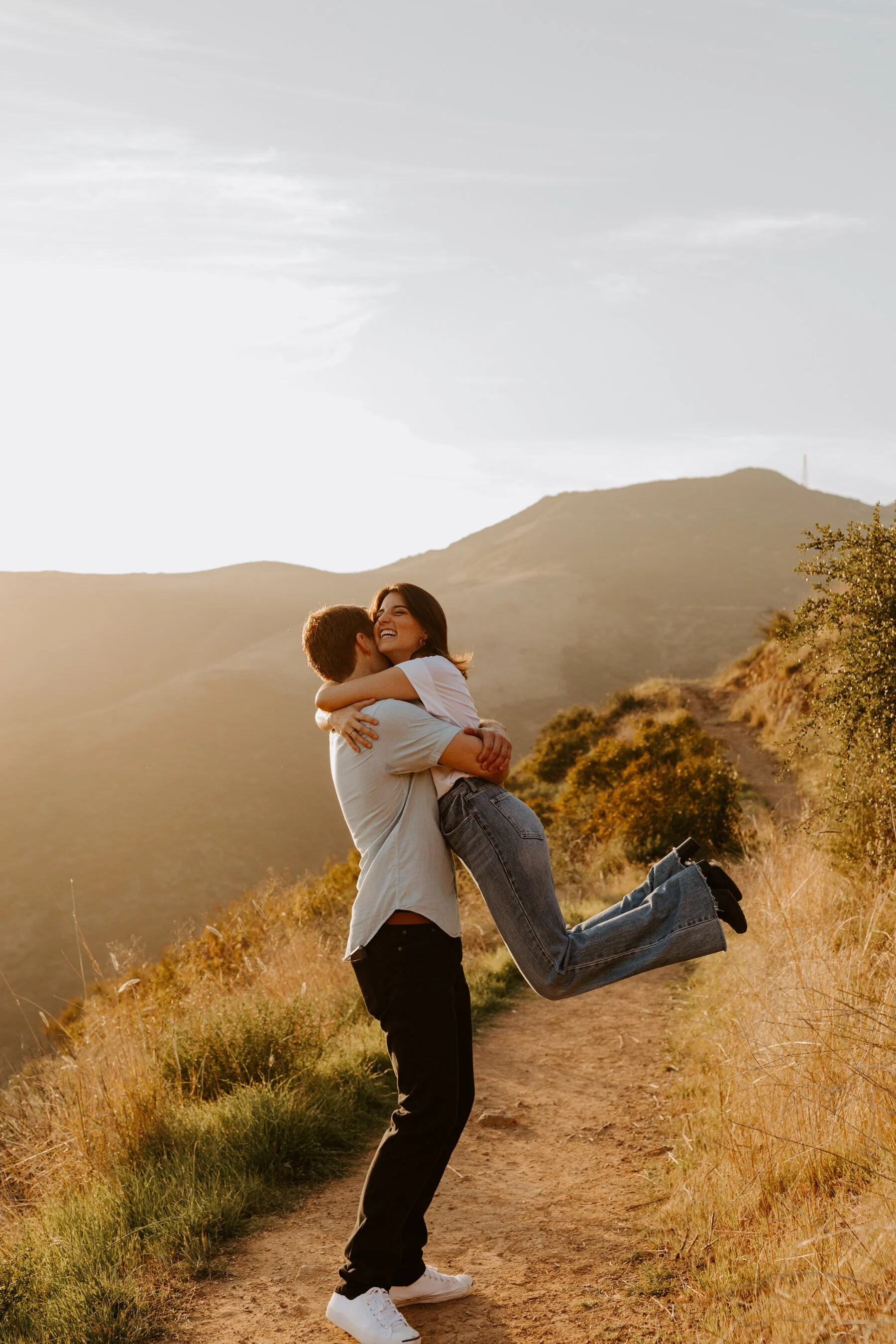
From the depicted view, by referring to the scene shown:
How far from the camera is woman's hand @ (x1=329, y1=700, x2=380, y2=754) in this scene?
3.24 metres

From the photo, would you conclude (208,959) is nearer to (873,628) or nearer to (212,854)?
(873,628)

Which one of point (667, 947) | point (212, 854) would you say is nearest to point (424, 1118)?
point (667, 947)

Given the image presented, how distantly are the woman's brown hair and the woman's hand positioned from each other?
13.3 inches

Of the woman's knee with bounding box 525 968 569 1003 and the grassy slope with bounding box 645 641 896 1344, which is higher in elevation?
the woman's knee with bounding box 525 968 569 1003

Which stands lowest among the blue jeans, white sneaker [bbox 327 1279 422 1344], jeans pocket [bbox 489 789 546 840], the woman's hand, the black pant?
white sneaker [bbox 327 1279 422 1344]

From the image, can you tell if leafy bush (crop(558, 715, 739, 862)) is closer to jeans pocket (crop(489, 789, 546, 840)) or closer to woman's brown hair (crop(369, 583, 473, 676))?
woman's brown hair (crop(369, 583, 473, 676))

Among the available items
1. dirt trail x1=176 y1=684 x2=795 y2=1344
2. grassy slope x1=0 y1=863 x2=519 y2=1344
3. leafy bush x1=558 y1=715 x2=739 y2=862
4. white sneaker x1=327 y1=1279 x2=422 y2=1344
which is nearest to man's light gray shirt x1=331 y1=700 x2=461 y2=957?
white sneaker x1=327 y1=1279 x2=422 y2=1344

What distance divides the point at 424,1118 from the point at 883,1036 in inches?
79.5

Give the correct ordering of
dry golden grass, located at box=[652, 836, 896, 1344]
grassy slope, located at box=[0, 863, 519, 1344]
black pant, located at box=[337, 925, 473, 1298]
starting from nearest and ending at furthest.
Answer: dry golden grass, located at box=[652, 836, 896, 1344], black pant, located at box=[337, 925, 473, 1298], grassy slope, located at box=[0, 863, 519, 1344]

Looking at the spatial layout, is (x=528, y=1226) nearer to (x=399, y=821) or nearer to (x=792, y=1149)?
Answer: (x=792, y=1149)

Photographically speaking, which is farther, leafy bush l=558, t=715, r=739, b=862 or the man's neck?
leafy bush l=558, t=715, r=739, b=862

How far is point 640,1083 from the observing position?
6.27 m

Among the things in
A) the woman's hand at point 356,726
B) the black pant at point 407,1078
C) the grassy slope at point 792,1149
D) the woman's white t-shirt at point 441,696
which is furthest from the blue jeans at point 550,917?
the grassy slope at point 792,1149

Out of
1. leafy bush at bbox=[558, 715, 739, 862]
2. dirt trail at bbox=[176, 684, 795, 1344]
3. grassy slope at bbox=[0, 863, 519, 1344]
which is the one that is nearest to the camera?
dirt trail at bbox=[176, 684, 795, 1344]
